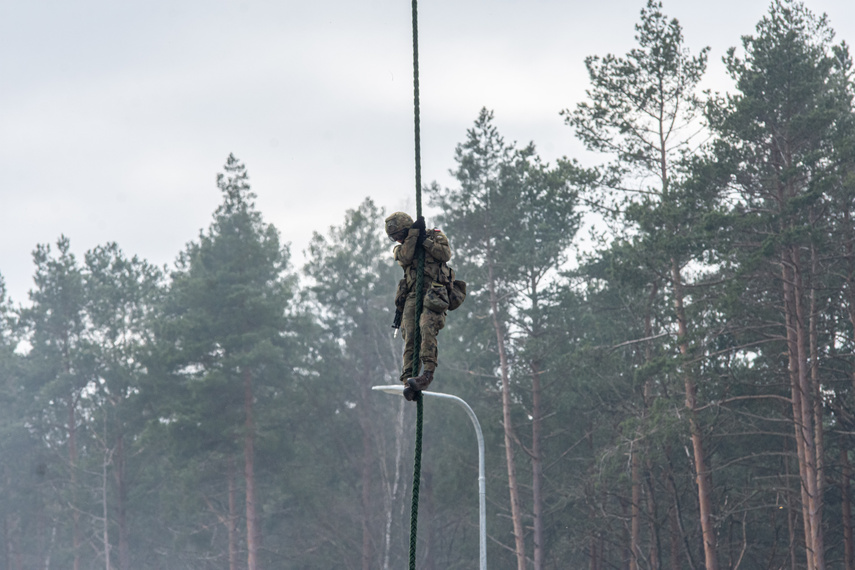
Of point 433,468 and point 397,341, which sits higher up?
point 397,341

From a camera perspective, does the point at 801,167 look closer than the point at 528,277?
Yes

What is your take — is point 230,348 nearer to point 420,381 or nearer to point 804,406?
point 804,406

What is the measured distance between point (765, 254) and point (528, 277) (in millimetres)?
12977

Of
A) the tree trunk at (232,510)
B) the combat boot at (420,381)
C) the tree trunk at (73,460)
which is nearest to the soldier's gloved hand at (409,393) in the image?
the combat boot at (420,381)

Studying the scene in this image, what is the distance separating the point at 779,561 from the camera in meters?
33.5

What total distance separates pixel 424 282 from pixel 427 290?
11 centimetres

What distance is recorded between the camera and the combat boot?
842 centimetres

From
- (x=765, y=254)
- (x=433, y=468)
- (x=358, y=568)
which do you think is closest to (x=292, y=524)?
(x=358, y=568)

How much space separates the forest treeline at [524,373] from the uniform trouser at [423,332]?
15743 millimetres

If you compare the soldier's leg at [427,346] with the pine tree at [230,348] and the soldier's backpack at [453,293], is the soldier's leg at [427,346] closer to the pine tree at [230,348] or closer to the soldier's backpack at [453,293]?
the soldier's backpack at [453,293]

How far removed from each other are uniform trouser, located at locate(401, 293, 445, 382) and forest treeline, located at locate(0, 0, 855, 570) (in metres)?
15.7

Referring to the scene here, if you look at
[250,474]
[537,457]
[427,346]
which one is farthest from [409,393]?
[250,474]

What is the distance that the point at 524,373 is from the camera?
3653 centimetres

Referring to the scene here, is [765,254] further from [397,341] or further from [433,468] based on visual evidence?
[397,341]
